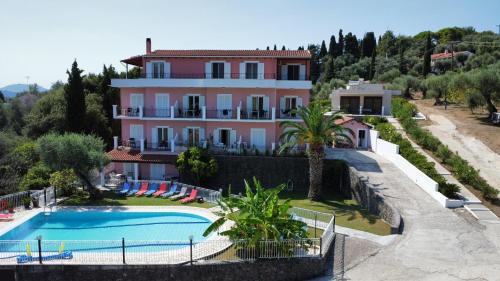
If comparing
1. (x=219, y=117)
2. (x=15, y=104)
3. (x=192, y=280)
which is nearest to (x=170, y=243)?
(x=192, y=280)

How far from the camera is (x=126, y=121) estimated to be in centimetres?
3706

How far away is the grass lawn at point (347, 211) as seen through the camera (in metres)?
22.4

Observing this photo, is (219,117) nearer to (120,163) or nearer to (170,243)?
(120,163)

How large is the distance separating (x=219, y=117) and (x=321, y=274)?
20.2 meters

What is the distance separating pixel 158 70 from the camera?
36.3 metres

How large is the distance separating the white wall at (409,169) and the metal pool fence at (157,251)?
30.7 ft

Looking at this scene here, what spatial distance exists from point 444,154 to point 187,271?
2445 centimetres

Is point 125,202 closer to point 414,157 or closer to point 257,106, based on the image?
point 257,106

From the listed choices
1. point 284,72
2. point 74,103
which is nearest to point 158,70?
point 284,72

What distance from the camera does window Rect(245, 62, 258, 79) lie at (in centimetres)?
3522

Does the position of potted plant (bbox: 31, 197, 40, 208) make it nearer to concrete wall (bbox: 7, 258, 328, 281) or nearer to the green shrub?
concrete wall (bbox: 7, 258, 328, 281)

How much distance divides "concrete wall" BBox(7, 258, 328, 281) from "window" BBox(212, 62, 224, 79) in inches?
835

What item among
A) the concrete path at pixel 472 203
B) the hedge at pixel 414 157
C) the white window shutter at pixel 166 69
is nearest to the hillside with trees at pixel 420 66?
the hedge at pixel 414 157

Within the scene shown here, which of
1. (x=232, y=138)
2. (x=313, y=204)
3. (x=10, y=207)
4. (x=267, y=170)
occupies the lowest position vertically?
(x=313, y=204)
